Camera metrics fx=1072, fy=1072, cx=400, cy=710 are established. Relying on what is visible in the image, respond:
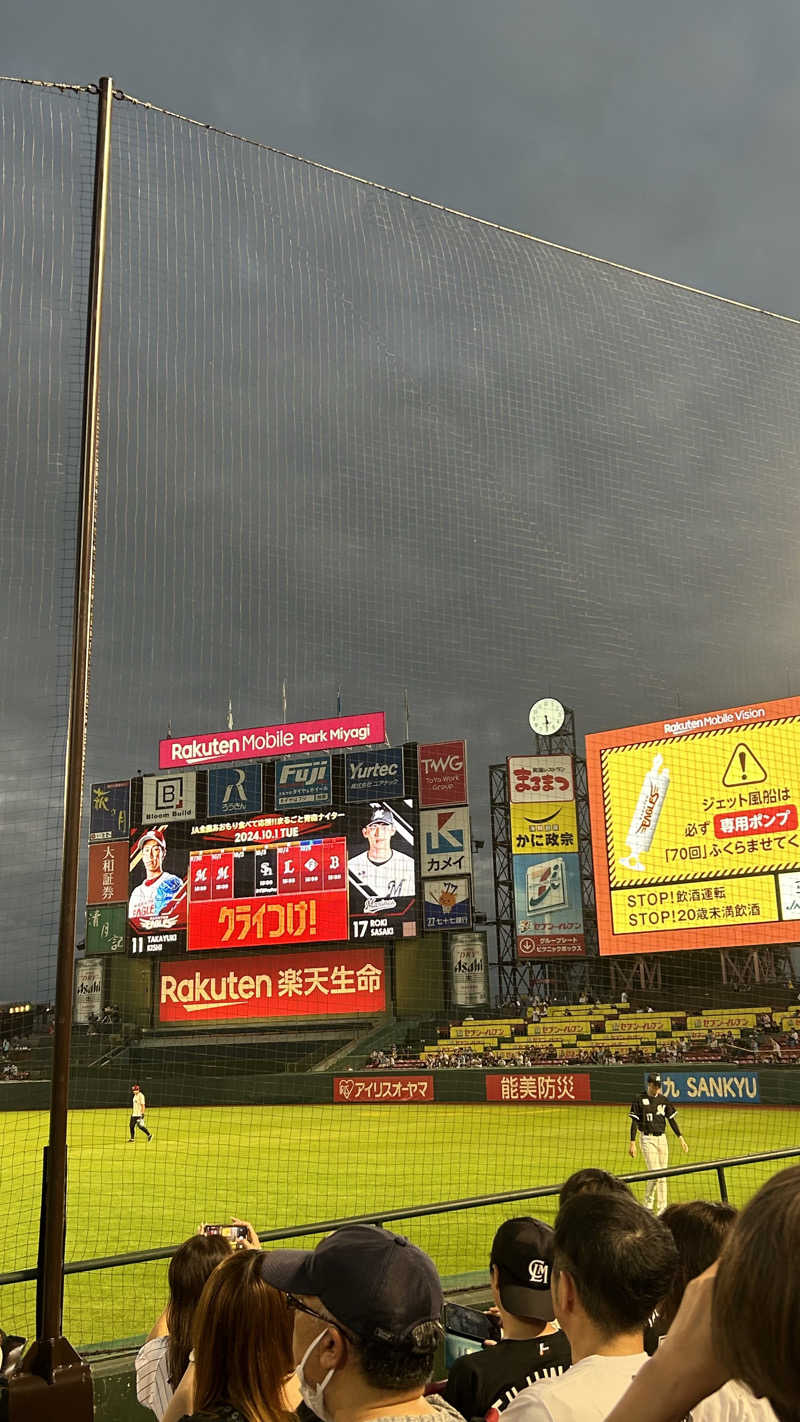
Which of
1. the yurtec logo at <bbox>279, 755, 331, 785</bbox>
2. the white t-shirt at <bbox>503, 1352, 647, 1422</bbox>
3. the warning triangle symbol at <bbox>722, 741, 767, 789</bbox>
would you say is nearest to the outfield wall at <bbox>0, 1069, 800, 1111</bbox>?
the warning triangle symbol at <bbox>722, 741, 767, 789</bbox>

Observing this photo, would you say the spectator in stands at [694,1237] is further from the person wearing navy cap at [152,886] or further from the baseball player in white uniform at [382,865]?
the person wearing navy cap at [152,886]

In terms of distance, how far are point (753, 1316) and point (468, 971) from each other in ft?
118

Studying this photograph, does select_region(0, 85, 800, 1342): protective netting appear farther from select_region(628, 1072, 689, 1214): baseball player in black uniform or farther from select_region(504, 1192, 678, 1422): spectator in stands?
select_region(504, 1192, 678, 1422): spectator in stands

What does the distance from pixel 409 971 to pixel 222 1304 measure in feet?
114

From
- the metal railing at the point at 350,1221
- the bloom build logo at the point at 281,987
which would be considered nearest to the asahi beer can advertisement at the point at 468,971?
the bloom build logo at the point at 281,987

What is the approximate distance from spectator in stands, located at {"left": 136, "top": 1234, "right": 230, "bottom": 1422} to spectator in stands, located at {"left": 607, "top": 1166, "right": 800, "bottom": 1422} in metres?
2.10

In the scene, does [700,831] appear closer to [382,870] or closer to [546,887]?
[546,887]

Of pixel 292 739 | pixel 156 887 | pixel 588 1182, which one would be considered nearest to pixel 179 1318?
pixel 588 1182

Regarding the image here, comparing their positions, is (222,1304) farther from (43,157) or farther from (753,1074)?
(753,1074)

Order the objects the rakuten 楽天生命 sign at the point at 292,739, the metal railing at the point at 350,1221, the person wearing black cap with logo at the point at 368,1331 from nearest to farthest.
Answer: the person wearing black cap with logo at the point at 368,1331, the metal railing at the point at 350,1221, the rakuten 楽天生命 sign at the point at 292,739

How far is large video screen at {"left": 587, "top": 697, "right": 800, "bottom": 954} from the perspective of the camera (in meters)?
24.9

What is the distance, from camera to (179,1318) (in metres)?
2.91

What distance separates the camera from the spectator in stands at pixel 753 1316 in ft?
A: 3.09

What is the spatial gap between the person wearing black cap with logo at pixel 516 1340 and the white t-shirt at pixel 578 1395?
46cm
